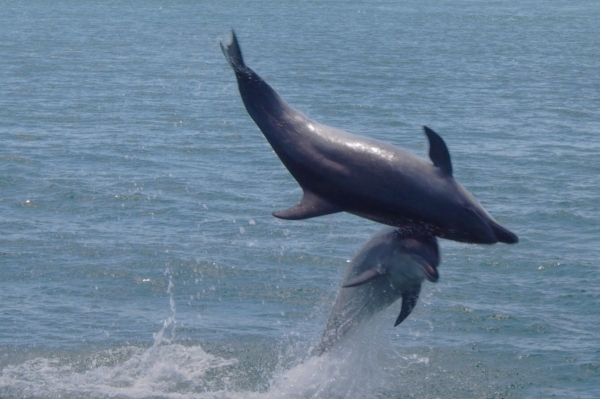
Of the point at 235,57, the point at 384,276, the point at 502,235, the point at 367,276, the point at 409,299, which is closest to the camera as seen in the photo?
the point at 235,57

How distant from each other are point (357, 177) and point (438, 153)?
1.20 m

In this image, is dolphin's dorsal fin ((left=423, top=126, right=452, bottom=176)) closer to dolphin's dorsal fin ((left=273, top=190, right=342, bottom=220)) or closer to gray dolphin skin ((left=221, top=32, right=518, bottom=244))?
gray dolphin skin ((left=221, top=32, right=518, bottom=244))

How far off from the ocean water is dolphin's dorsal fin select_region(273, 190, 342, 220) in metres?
5.43

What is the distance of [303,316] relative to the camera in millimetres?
26000

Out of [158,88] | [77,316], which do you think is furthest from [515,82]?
[77,316]

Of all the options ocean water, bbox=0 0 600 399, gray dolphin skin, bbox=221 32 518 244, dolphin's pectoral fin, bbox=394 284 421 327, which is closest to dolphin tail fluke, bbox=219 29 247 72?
gray dolphin skin, bbox=221 32 518 244

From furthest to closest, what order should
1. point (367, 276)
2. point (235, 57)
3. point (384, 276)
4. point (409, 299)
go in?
point (384, 276) < point (409, 299) < point (367, 276) < point (235, 57)

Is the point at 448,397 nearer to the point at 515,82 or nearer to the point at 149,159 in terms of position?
the point at 149,159

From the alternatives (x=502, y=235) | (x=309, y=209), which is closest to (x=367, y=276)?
(x=309, y=209)

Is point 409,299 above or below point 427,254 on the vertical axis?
below

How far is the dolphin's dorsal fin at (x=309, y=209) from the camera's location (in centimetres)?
1270

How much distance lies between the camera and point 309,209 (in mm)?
12742

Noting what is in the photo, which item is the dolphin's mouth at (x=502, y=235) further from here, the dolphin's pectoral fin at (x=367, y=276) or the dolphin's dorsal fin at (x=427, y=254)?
the dolphin's pectoral fin at (x=367, y=276)

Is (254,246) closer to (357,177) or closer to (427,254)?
(427,254)
